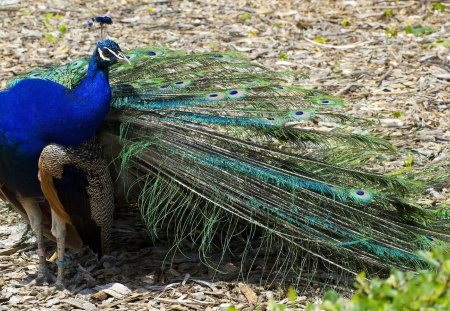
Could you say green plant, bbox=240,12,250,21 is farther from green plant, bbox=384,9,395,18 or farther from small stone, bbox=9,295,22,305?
small stone, bbox=9,295,22,305

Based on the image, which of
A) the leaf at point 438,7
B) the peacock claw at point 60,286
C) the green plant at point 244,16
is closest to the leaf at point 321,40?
the green plant at point 244,16

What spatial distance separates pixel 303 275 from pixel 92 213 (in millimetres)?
1059

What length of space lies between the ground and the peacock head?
1.09 metres

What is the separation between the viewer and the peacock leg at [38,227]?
4.48 m

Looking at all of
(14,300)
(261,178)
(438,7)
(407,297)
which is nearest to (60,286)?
(14,300)

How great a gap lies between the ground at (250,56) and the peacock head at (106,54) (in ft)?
3.58

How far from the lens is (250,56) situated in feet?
23.5

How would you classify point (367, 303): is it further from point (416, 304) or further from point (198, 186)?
point (198, 186)

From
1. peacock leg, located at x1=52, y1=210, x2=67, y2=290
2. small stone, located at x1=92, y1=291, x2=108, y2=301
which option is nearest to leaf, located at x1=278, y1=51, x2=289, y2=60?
peacock leg, located at x1=52, y1=210, x2=67, y2=290

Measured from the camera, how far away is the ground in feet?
14.5

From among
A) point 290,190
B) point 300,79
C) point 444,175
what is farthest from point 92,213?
point 300,79

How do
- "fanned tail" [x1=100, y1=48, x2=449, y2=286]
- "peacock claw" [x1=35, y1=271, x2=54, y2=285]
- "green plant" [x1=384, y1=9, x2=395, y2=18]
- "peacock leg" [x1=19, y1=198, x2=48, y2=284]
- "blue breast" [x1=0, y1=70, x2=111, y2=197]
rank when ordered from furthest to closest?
"green plant" [x1=384, y1=9, x2=395, y2=18], "peacock claw" [x1=35, y1=271, x2=54, y2=285], "peacock leg" [x1=19, y1=198, x2=48, y2=284], "fanned tail" [x1=100, y1=48, x2=449, y2=286], "blue breast" [x1=0, y1=70, x2=111, y2=197]

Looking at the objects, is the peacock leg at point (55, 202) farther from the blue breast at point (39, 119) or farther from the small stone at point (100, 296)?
the small stone at point (100, 296)

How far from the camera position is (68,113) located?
4.20 metres
